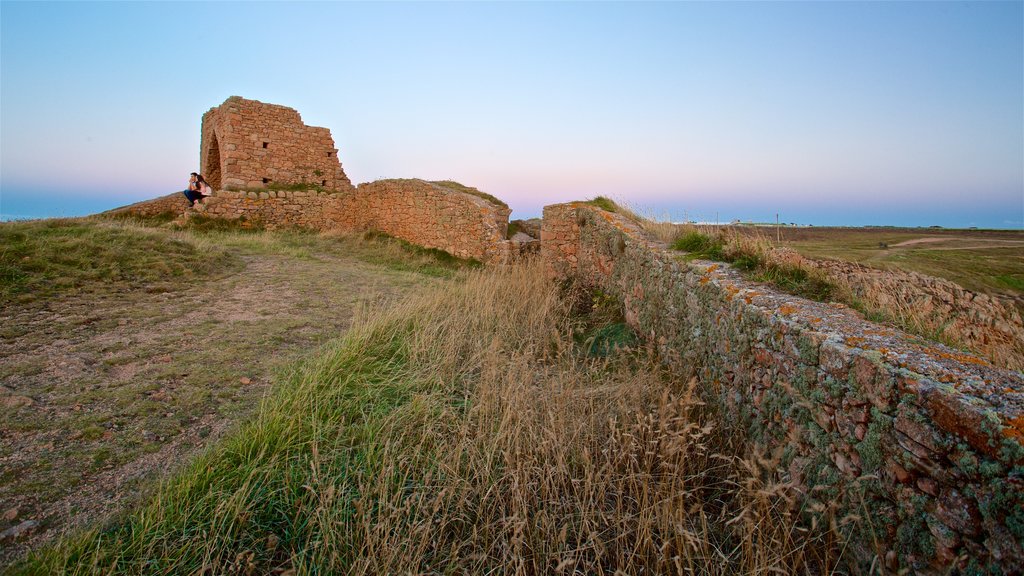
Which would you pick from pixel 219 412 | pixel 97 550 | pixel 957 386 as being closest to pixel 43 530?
pixel 97 550

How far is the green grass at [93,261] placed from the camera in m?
6.14

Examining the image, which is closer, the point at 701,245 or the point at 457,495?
the point at 457,495

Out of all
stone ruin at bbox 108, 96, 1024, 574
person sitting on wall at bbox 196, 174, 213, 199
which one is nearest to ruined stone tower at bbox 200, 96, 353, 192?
person sitting on wall at bbox 196, 174, 213, 199

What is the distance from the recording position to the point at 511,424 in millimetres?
3070

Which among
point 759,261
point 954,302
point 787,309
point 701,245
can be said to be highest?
point 701,245

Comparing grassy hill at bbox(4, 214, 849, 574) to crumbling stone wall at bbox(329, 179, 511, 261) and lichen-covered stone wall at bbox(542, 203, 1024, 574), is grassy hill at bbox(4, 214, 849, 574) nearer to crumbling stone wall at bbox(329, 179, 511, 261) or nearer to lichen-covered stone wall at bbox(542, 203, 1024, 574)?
lichen-covered stone wall at bbox(542, 203, 1024, 574)

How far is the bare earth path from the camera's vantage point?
2.61 m

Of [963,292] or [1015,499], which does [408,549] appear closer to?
[1015,499]

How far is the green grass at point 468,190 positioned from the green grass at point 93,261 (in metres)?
6.32

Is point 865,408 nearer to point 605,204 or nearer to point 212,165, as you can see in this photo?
point 605,204

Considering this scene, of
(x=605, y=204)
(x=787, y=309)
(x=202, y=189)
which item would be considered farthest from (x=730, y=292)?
(x=202, y=189)

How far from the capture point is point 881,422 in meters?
1.97

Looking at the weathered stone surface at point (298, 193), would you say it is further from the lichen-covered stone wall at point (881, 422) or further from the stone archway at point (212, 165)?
the lichen-covered stone wall at point (881, 422)

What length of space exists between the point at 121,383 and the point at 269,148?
519 inches
